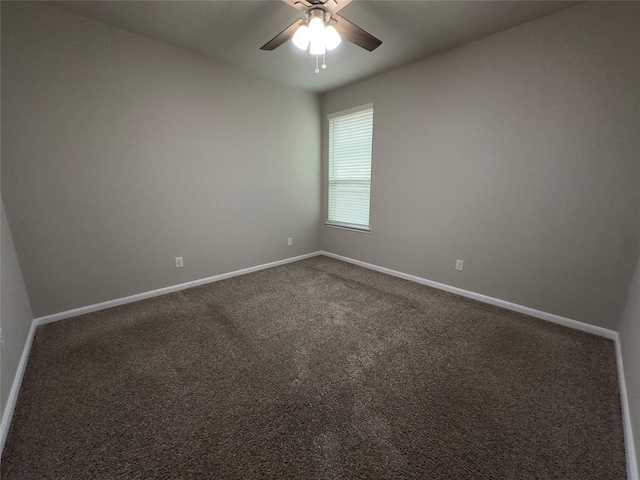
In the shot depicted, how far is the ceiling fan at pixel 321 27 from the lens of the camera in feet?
5.22

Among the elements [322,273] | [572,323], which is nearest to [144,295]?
[322,273]

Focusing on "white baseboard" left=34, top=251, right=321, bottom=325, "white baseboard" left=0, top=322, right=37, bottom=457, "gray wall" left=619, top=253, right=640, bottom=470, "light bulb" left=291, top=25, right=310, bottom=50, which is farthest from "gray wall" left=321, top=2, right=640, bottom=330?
"white baseboard" left=0, top=322, right=37, bottom=457

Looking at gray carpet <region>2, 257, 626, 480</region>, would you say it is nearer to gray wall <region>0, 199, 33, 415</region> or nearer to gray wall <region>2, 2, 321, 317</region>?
gray wall <region>0, 199, 33, 415</region>

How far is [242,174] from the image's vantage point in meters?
3.18

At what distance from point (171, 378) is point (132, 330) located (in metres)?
0.83

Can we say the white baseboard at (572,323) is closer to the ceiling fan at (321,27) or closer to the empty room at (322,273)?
the empty room at (322,273)

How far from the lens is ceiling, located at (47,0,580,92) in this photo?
73.7 inches

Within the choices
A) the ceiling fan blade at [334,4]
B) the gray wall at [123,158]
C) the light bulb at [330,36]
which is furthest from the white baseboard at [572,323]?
the ceiling fan blade at [334,4]

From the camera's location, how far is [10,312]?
160 centimetres

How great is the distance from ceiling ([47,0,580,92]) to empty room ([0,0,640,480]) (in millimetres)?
25

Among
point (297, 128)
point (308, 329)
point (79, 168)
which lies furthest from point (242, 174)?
point (308, 329)

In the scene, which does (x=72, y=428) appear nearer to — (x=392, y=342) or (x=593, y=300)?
(x=392, y=342)

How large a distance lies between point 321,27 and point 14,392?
2864 mm

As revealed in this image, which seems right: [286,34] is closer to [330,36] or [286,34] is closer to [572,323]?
[330,36]
